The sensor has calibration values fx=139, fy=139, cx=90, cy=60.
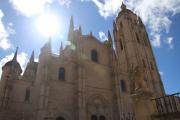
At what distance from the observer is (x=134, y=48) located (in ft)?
99.2

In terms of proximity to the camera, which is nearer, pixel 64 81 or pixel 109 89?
pixel 64 81

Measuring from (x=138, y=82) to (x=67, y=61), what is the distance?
16.2 metres

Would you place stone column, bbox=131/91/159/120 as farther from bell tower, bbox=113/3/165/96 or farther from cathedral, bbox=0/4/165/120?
bell tower, bbox=113/3/165/96

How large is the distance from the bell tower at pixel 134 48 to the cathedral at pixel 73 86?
1.18m

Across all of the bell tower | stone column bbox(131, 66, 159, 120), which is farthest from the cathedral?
stone column bbox(131, 66, 159, 120)

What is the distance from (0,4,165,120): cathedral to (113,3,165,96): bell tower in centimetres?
118

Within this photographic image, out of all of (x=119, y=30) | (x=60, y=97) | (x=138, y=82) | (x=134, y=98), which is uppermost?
(x=119, y=30)

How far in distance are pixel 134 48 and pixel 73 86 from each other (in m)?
17.4

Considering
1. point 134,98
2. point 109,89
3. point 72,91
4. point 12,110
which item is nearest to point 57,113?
point 72,91

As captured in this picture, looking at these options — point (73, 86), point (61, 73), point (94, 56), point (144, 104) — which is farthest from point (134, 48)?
point (144, 104)

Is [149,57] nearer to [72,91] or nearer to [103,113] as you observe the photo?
[103,113]

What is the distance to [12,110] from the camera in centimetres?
1808

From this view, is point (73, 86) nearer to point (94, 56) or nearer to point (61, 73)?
point (61, 73)

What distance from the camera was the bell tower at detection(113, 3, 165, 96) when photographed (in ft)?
93.7
